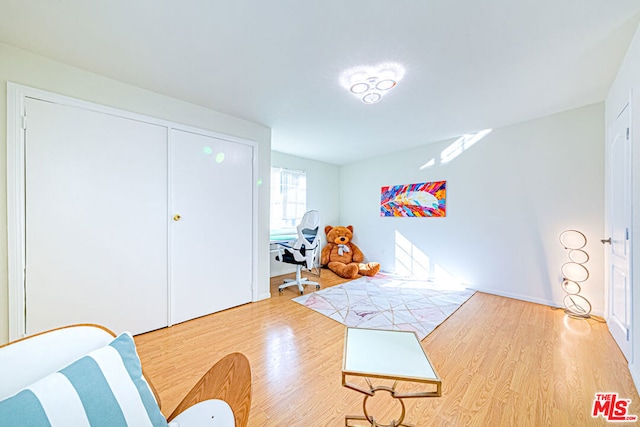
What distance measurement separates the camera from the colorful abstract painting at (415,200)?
12.9 feet

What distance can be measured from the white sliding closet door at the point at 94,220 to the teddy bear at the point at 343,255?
9.15 ft

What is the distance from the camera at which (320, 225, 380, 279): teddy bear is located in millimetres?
4371

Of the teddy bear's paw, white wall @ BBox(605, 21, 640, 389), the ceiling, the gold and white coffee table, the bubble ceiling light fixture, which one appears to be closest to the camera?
the gold and white coffee table

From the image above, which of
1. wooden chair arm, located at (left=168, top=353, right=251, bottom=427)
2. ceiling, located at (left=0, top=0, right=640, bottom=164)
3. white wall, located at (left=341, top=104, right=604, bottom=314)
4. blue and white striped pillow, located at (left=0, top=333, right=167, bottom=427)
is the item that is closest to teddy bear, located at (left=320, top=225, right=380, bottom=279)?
white wall, located at (left=341, top=104, right=604, bottom=314)

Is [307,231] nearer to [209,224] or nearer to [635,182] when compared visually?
[209,224]

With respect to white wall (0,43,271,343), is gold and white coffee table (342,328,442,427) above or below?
below

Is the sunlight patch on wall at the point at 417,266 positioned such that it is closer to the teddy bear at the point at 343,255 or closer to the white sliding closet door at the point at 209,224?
the teddy bear at the point at 343,255

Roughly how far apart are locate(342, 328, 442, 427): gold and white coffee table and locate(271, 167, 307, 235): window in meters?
3.27

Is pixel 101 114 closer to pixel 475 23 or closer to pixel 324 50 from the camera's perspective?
pixel 324 50

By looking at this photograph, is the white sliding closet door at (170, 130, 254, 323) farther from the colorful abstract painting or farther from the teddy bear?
the colorful abstract painting

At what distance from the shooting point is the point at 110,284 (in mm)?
2104

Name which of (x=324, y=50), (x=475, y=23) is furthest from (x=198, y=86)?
(x=475, y=23)

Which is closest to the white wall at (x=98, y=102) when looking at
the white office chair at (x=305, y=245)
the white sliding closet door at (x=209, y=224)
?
the white sliding closet door at (x=209, y=224)

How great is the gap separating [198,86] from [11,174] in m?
1.47
